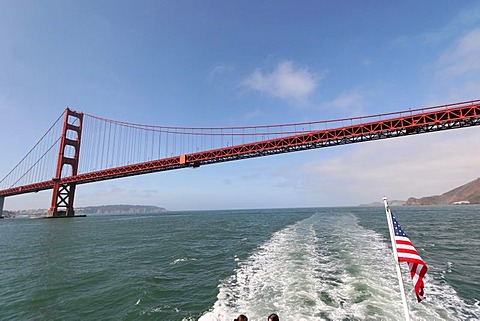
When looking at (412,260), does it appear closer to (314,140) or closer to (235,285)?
(235,285)

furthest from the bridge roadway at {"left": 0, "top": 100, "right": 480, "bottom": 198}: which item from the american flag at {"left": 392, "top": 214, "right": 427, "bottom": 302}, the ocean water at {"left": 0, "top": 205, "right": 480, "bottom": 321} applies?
the american flag at {"left": 392, "top": 214, "right": 427, "bottom": 302}

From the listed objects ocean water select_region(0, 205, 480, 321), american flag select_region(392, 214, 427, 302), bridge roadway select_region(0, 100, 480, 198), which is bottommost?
ocean water select_region(0, 205, 480, 321)

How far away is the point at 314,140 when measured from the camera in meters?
35.5

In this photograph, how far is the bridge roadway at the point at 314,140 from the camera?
26.3 metres

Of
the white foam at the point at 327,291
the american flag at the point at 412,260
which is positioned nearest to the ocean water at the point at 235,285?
the white foam at the point at 327,291

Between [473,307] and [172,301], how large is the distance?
8473 millimetres

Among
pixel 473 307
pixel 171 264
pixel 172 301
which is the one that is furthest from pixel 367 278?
pixel 171 264

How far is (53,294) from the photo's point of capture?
8016 millimetres

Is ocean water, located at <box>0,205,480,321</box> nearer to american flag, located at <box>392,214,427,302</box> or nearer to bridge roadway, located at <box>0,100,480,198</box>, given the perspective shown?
american flag, located at <box>392,214,427,302</box>

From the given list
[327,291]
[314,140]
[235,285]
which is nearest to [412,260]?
[327,291]

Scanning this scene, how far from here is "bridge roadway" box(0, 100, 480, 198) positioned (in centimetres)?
2633

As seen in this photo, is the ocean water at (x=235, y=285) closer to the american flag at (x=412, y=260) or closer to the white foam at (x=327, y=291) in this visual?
the white foam at (x=327, y=291)

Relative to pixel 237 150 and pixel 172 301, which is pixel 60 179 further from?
pixel 172 301

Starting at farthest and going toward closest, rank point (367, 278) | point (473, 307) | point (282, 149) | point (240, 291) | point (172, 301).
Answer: point (282, 149) < point (367, 278) < point (240, 291) < point (172, 301) < point (473, 307)
